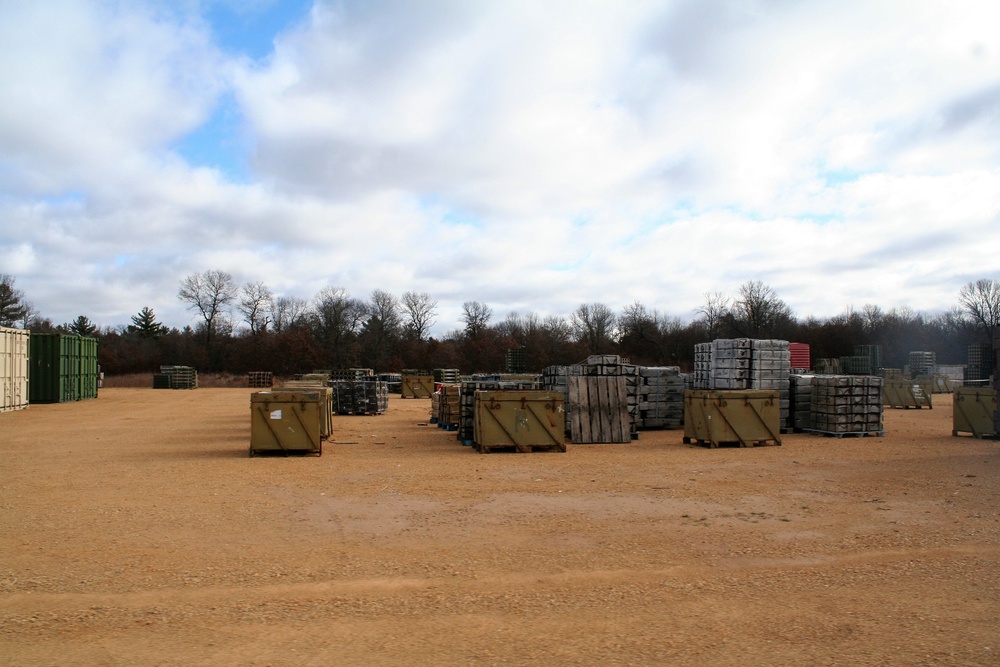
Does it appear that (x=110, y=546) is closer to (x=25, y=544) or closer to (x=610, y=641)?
(x=25, y=544)

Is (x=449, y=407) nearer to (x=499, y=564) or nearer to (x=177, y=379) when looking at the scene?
(x=499, y=564)

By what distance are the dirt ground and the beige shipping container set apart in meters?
19.1

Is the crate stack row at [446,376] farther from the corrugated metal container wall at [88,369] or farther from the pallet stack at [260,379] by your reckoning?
the corrugated metal container wall at [88,369]

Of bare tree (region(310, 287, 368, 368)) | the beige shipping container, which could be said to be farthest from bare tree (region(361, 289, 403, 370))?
the beige shipping container

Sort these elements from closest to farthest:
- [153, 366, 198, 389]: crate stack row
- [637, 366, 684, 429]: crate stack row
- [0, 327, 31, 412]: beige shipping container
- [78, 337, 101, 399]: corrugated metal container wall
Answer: [637, 366, 684, 429]: crate stack row
[0, 327, 31, 412]: beige shipping container
[78, 337, 101, 399]: corrugated metal container wall
[153, 366, 198, 389]: crate stack row

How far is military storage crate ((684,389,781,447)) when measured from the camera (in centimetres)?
1809

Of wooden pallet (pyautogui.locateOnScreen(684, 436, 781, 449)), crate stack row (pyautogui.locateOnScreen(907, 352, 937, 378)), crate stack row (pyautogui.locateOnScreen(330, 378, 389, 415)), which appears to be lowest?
wooden pallet (pyautogui.locateOnScreen(684, 436, 781, 449))

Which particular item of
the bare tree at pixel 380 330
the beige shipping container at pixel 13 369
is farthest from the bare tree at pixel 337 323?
the beige shipping container at pixel 13 369

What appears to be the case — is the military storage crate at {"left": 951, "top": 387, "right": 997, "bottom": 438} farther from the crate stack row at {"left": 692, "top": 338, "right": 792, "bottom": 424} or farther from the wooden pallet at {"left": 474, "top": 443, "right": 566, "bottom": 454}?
the wooden pallet at {"left": 474, "top": 443, "right": 566, "bottom": 454}

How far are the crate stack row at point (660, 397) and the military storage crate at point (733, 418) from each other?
387 cm

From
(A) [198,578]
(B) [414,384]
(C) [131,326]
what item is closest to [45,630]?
(A) [198,578]

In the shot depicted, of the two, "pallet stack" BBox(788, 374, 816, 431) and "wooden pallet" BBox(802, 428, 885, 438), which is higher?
"pallet stack" BBox(788, 374, 816, 431)

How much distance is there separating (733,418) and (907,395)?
21529mm

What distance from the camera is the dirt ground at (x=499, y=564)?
521 centimetres
